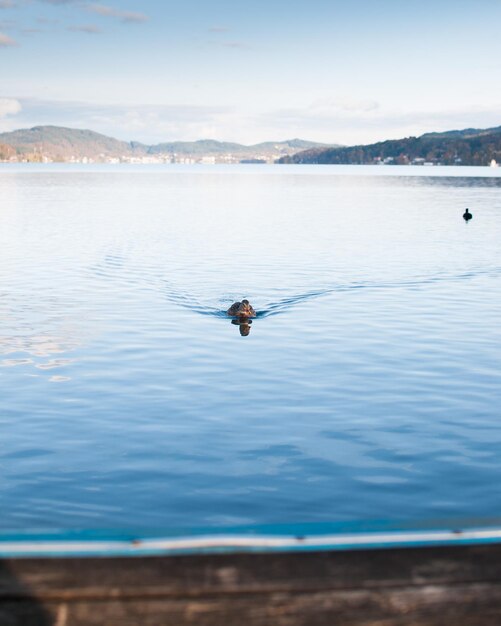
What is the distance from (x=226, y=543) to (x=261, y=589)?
0.24 metres

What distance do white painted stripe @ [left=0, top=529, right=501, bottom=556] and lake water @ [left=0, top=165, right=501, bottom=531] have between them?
1664 mm

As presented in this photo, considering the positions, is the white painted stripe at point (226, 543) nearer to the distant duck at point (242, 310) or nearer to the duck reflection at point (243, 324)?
the duck reflection at point (243, 324)

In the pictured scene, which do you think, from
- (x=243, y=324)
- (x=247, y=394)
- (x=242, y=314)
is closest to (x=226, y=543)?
(x=247, y=394)

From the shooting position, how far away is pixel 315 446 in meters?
12.3

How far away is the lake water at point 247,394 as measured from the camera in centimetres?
1028

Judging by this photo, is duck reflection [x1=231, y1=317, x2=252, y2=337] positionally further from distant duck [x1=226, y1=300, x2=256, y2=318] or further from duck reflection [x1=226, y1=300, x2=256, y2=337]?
distant duck [x1=226, y1=300, x2=256, y2=318]

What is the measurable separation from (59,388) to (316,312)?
38.6ft

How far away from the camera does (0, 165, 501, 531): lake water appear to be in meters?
10.3

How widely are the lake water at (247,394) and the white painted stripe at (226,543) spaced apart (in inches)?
65.5

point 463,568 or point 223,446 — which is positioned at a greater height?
point 463,568

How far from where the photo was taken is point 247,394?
15.6m

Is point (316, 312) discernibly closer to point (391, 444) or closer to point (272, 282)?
point (272, 282)

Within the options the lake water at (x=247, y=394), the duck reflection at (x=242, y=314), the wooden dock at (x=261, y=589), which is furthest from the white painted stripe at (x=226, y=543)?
the duck reflection at (x=242, y=314)

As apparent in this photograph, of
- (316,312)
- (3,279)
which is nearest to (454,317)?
(316,312)
